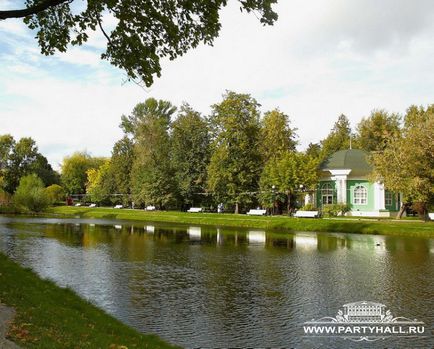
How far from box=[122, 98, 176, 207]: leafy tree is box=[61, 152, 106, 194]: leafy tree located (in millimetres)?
25869

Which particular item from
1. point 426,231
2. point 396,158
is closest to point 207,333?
point 426,231

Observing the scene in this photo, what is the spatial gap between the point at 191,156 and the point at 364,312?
52.0 m

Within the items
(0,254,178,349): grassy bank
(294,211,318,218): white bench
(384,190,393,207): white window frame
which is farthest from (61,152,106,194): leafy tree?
(0,254,178,349): grassy bank

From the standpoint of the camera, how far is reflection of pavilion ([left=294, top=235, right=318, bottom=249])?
30.7 meters

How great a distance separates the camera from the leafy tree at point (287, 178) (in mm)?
52781

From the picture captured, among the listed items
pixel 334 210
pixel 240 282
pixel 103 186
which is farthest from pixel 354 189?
pixel 103 186

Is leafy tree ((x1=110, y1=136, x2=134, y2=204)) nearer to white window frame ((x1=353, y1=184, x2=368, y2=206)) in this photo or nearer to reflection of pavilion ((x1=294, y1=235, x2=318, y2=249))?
white window frame ((x1=353, y1=184, x2=368, y2=206))

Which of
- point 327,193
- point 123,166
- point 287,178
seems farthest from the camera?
point 123,166

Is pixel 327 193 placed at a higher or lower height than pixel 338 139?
lower

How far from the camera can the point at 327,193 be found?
182 feet

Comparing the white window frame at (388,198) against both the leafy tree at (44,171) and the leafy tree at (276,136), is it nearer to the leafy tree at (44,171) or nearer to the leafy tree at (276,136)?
the leafy tree at (276,136)

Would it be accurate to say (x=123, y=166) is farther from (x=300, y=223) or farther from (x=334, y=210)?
(x=300, y=223)

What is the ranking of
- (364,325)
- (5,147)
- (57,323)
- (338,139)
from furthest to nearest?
(5,147) < (338,139) < (364,325) < (57,323)

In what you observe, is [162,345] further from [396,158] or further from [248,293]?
[396,158]
